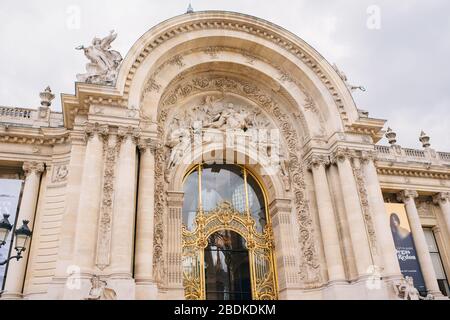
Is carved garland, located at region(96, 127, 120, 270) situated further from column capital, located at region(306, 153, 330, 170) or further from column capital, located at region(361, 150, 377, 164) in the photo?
column capital, located at region(361, 150, 377, 164)

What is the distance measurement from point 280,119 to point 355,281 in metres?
7.03

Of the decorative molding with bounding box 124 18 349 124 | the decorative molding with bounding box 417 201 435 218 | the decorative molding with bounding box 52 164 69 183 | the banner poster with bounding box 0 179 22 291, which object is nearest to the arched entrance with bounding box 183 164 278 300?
the decorative molding with bounding box 52 164 69 183

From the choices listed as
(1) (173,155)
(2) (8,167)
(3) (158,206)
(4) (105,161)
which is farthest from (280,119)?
(2) (8,167)

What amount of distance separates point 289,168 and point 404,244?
6.71 metres

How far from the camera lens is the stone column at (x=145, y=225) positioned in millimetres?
11664

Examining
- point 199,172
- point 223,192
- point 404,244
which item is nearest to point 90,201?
point 199,172

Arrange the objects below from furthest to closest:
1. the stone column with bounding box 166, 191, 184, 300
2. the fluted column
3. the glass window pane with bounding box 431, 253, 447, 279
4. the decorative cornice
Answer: the decorative cornice < the glass window pane with bounding box 431, 253, 447, 279 < the stone column with bounding box 166, 191, 184, 300 < the fluted column

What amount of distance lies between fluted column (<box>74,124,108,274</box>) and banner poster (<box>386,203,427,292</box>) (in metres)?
12.8

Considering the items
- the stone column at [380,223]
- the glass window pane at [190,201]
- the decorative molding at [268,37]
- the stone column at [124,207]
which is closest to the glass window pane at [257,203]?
the glass window pane at [190,201]

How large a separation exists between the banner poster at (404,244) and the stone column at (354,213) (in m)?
4.96

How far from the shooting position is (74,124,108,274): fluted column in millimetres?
11250

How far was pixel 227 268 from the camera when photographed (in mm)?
14789

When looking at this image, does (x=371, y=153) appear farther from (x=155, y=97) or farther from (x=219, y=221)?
(x=155, y=97)

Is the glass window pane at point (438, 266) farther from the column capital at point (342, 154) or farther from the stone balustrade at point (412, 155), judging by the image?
the column capital at point (342, 154)
